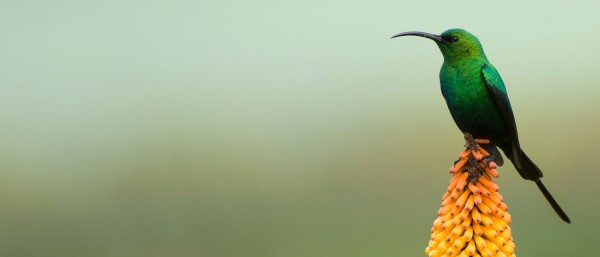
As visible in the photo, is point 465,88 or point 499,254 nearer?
point 499,254

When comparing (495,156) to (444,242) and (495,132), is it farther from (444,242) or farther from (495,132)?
(444,242)

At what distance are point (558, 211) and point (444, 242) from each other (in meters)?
1.41

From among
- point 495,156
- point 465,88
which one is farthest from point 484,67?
point 495,156

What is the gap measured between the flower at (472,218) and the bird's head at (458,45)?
1.57 m

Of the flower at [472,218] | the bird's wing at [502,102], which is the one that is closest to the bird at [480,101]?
the bird's wing at [502,102]

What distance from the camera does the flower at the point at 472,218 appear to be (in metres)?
5.16

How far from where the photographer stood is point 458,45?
689 centimetres

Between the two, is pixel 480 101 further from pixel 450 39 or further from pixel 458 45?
pixel 450 39

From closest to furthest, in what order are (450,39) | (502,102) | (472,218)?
1. (472,218)
2. (502,102)
3. (450,39)

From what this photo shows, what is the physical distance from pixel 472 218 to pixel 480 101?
158 centimetres

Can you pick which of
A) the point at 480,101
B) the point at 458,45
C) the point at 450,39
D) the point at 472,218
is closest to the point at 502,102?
the point at 480,101

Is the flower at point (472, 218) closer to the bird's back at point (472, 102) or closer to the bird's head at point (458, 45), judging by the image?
the bird's back at point (472, 102)

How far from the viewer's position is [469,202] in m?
5.32

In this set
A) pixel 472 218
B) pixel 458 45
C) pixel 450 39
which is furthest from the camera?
pixel 450 39
